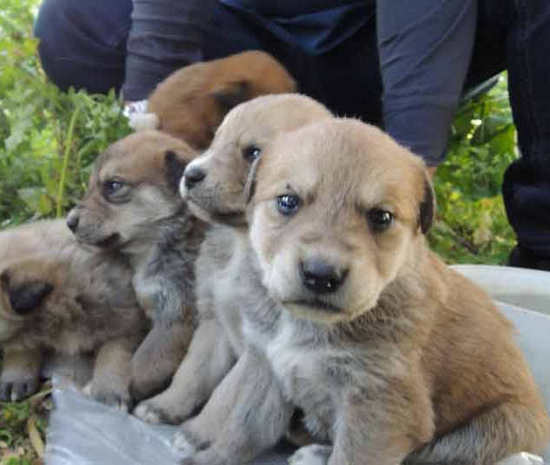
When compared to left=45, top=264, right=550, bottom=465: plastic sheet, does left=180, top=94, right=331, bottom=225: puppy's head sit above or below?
above

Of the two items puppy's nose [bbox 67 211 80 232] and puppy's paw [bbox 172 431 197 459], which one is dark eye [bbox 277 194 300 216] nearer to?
puppy's paw [bbox 172 431 197 459]

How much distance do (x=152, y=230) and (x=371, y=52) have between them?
1.87 meters

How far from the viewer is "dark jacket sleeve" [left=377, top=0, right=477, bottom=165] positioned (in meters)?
3.80

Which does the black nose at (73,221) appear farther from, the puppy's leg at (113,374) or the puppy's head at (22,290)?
the puppy's leg at (113,374)

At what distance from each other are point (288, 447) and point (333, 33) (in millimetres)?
2414

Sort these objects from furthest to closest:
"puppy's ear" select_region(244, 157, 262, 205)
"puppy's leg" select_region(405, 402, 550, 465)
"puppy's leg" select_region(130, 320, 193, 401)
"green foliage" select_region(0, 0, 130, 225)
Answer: "green foliage" select_region(0, 0, 130, 225) < "puppy's leg" select_region(130, 320, 193, 401) < "puppy's leg" select_region(405, 402, 550, 465) < "puppy's ear" select_region(244, 157, 262, 205)

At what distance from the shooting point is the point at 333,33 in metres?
4.60

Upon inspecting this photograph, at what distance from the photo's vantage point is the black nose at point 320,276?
2221 mm

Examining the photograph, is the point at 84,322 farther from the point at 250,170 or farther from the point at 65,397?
the point at 250,170

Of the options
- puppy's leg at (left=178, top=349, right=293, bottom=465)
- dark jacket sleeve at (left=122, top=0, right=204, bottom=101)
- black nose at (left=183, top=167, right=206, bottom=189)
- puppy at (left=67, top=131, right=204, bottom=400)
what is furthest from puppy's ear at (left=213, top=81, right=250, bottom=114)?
puppy's leg at (left=178, top=349, right=293, bottom=465)

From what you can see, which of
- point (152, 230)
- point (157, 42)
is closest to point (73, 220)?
point (152, 230)

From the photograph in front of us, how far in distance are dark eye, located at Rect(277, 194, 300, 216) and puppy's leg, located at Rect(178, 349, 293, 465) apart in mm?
618

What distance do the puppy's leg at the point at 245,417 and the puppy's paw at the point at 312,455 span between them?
0.35 feet

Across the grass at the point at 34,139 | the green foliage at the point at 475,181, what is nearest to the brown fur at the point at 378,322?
the grass at the point at 34,139
